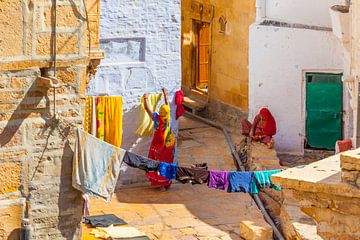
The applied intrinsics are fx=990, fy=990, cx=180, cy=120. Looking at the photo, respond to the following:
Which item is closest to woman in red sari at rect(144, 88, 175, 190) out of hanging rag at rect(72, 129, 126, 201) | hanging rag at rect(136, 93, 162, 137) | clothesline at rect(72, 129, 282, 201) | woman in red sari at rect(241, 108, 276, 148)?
hanging rag at rect(136, 93, 162, 137)

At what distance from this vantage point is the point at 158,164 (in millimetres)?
14156

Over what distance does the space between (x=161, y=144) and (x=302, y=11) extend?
Result: 4390 millimetres

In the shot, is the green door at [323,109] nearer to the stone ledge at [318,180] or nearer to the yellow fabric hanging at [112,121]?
the yellow fabric hanging at [112,121]

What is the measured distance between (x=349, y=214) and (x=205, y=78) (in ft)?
52.4

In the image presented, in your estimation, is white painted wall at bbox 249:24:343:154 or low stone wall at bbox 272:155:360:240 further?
white painted wall at bbox 249:24:343:154

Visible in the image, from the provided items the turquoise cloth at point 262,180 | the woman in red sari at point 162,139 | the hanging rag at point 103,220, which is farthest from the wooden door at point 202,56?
the turquoise cloth at point 262,180

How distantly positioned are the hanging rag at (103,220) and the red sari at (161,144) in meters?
1.91

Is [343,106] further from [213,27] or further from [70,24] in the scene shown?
[70,24]

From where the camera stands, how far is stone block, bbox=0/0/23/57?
388 inches

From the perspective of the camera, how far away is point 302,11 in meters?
19.6

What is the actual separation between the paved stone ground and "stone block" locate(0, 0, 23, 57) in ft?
19.4

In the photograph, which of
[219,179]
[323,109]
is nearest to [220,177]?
[219,179]

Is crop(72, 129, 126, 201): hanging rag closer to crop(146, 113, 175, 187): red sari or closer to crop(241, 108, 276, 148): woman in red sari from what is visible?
crop(146, 113, 175, 187): red sari

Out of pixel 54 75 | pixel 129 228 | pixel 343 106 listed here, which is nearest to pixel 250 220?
pixel 129 228
